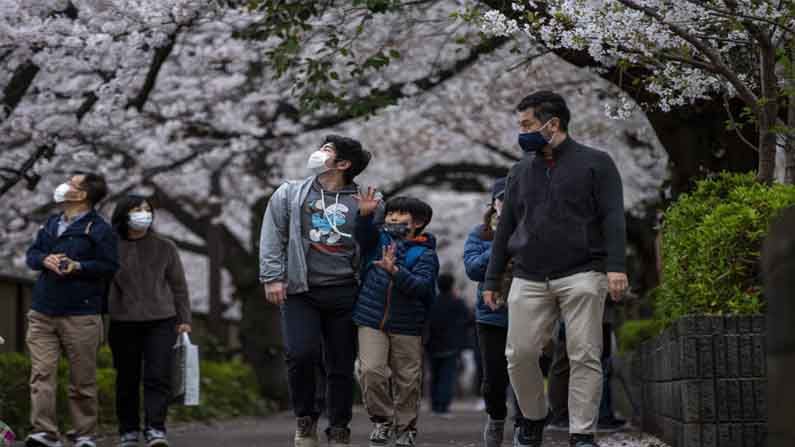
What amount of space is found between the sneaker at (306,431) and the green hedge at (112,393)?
3.80m

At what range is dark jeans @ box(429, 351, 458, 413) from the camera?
17094 mm

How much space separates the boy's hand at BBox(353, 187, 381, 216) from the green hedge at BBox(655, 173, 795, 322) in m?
1.84

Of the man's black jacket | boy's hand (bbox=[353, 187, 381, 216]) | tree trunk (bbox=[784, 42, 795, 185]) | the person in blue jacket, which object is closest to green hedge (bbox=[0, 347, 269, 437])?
boy's hand (bbox=[353, 187, 381, 216])

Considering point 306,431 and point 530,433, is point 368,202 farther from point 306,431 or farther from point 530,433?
point 530,433

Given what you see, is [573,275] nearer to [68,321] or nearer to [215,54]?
[68,321]

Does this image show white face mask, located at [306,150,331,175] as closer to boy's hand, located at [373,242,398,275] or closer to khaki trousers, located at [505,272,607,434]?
boy's hand, located at [373,242,398,275]

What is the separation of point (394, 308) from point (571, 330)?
1.62 m

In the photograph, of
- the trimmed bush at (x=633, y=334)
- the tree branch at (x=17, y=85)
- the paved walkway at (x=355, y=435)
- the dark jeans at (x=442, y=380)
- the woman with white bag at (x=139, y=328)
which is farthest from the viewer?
the dark jeans at (x=442, y=380)

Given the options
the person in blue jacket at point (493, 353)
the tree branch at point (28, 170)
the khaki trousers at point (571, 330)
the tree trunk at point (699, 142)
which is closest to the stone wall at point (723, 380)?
the khaki trousers at point (571, 330)

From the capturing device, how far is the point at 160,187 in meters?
20.5

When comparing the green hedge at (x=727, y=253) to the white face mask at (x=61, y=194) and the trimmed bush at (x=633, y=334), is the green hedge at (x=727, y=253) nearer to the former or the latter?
the white face mask at (x=61, y=194)

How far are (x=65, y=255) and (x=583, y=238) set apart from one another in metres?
4.00

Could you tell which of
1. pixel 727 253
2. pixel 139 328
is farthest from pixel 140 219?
pixel 727 253

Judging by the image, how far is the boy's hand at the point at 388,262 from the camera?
27.2 feet
